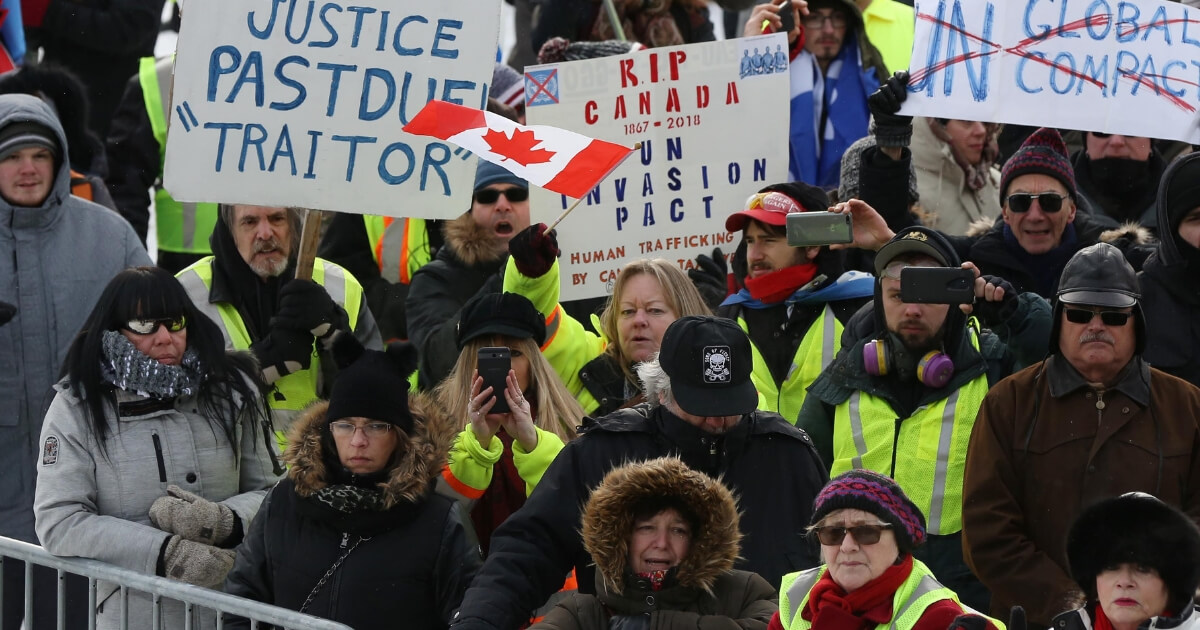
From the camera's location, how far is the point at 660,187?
7.67 metres

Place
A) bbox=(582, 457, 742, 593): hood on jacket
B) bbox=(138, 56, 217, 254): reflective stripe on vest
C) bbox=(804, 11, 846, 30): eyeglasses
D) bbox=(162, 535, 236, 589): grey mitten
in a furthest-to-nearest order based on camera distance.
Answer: bbox=(138, 56, 217, 254): reflective stripe on vest
bbox=(804, 11, 846, 30): eyeglasses
bbox=(162, 535, 236, 589): grey mitten
bbox=(582, 457, 742, 593): hood on jacket

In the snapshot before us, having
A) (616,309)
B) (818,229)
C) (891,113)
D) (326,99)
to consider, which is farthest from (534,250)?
(891,113)

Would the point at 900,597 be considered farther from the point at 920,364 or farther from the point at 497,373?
the point at 497,373

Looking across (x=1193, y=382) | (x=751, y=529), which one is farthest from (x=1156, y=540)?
(x=1193, y=382)

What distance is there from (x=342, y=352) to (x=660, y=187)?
2105mm

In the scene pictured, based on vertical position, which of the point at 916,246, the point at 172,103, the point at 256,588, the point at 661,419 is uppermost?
the point at 172,103

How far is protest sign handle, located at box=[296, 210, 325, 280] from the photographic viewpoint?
21.8ft

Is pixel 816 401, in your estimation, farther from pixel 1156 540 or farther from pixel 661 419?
pixel 1156 540

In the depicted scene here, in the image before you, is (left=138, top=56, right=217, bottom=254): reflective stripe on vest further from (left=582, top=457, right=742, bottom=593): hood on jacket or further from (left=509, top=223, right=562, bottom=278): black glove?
(left=582, top=457, right=742, bottom=593): hood on jacket

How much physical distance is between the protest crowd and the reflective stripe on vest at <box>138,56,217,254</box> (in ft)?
5.77

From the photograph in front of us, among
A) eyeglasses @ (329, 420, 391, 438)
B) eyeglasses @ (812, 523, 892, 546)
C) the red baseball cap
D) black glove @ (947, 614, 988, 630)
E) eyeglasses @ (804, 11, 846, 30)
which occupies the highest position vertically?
eyeglasses @ (804, 11, 846, 30)

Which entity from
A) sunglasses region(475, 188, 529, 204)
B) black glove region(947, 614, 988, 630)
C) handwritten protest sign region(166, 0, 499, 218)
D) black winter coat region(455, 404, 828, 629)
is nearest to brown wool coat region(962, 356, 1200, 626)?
black winter coat region(455, 404, 828, 629)

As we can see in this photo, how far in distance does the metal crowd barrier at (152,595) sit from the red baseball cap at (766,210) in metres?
2.47

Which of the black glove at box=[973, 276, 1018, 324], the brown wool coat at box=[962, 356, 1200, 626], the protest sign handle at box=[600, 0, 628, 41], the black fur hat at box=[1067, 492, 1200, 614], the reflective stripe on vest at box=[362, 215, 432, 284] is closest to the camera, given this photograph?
the black fur hat at box=[1067, 492, 1200, 614]
